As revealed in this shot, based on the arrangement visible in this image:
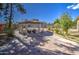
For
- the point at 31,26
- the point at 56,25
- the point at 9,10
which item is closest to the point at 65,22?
the point at 56,25

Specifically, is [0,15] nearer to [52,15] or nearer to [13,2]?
[13,2]

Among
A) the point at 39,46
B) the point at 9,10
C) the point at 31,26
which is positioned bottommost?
the point at 39,46

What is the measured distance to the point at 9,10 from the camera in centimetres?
150

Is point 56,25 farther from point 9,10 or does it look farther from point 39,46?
point 9,10

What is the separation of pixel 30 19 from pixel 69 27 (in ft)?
1.14

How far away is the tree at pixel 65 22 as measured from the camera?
4.91 ft

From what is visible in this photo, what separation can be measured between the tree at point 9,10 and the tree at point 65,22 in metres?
0.34

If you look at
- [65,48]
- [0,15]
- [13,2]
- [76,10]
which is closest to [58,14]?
[76,10]

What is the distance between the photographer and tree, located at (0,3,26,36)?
1.49 meters

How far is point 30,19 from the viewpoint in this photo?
1490 millimetres

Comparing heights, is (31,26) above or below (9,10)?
below

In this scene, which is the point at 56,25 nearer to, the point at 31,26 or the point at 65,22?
the point at 65,22

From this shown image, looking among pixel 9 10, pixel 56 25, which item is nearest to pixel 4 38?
pixel 9 10

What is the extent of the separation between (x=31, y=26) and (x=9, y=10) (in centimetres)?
23
